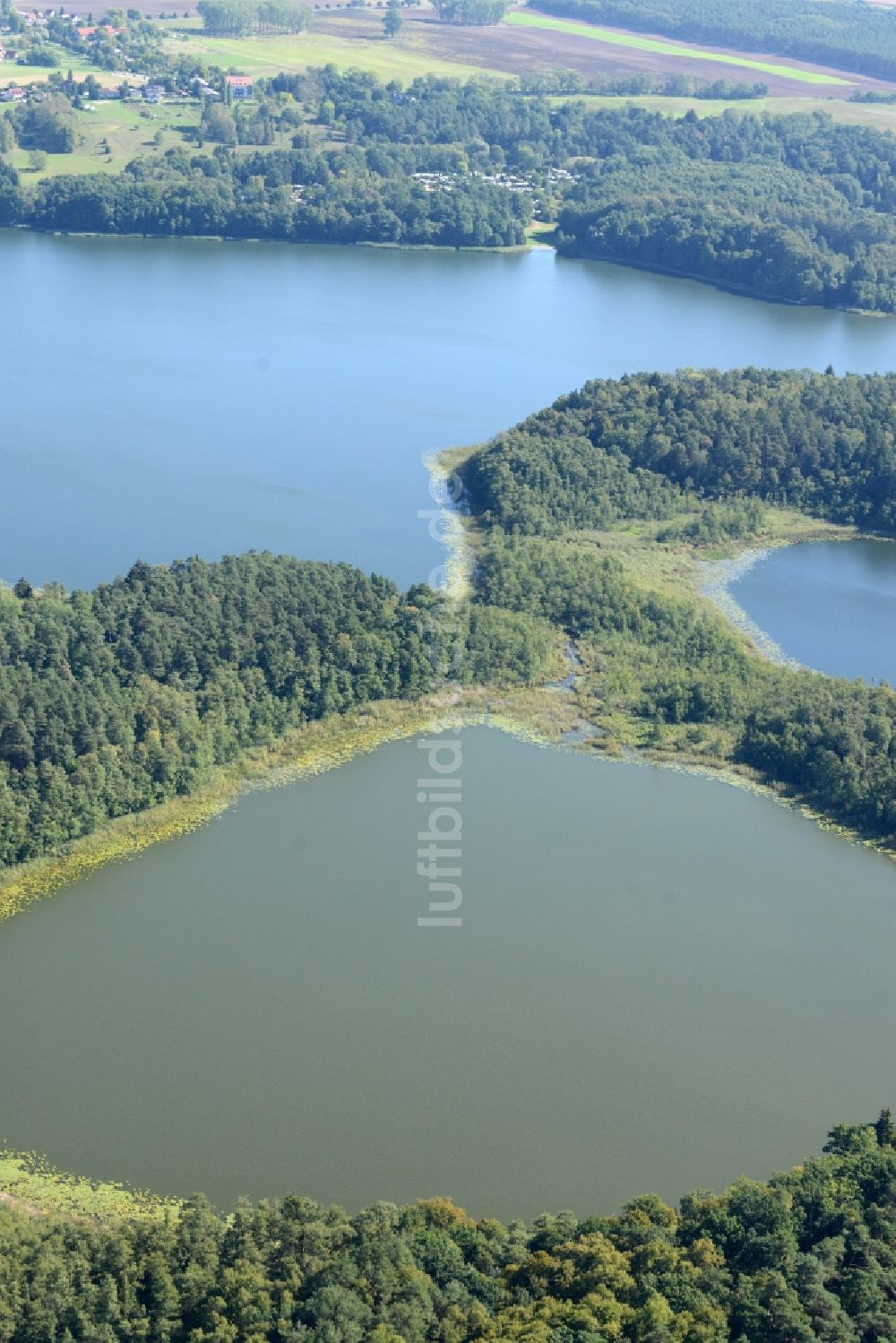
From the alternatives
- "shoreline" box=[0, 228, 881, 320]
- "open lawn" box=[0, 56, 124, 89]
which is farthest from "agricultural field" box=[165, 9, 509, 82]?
"shoreline" box=[0, 228, 881, 320]

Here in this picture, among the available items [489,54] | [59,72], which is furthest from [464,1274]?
[489,54]

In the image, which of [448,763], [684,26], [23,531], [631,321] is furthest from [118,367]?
[684,26]

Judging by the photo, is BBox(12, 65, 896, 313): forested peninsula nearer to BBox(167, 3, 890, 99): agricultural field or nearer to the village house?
the village house

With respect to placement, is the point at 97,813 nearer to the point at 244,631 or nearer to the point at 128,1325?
the point at 244,631

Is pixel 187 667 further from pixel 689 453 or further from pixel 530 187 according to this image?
pixel 530 187

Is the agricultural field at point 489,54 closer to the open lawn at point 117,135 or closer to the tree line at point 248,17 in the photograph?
the tree line at point 248,17
